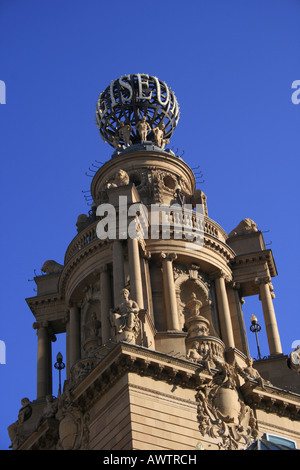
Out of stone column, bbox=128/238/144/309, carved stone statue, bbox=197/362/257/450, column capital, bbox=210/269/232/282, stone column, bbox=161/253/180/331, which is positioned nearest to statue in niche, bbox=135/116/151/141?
column capital, bbox=210/269/232/282

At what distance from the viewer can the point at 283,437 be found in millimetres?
40438

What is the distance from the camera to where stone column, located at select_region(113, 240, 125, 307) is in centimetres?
4410

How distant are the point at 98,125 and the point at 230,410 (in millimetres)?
25452

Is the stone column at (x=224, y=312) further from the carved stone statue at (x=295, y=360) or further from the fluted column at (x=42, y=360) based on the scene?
the fluted column at (x=42, y=360)

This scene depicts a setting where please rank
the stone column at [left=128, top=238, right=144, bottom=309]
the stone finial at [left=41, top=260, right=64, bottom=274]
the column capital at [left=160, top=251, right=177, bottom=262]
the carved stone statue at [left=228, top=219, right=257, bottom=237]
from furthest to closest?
1. the stone finial at [left=41, top=260, right=64, bottom=274]
2. the carved stone statue at [left=228, top=219, right=257, bottom=237]
3. the column capital at [left=160, top=251, right=177, bottom=262]
4. the stone column at [left=128, top=238, right=144, bottom=309]

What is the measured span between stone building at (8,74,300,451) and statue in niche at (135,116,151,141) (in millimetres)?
83

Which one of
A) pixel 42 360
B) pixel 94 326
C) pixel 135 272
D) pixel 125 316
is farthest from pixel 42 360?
pixel 125 316

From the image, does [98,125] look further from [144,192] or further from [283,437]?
[283,437]

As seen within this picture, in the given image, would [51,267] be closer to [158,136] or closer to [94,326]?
[94,326]

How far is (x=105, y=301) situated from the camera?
47.0 meters

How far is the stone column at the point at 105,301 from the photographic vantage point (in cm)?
4536

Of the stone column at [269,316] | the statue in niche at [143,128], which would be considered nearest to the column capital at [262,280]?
the stone column at [269,316]

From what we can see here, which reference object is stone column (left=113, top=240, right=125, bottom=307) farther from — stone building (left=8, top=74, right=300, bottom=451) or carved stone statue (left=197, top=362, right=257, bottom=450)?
carved stone statue (left=197, top=362, right=257, bottom=450)
